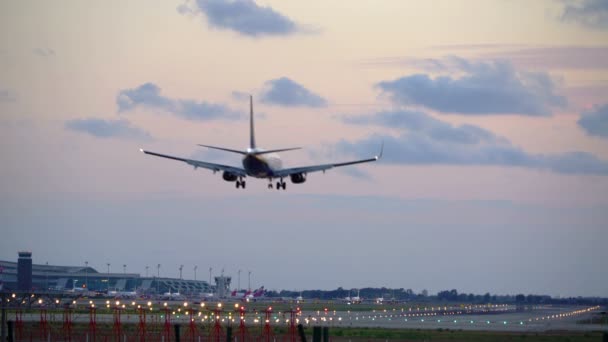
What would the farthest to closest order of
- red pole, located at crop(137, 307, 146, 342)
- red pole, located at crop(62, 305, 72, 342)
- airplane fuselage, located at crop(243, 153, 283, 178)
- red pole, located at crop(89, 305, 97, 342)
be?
airplane fuselage, located at crop(243, 153, 283, 178) → red pole, located at crop(89, 305, 97, 342) → red pole, located at crop(62, 305, 72, 342) → red pole, located at crop(137, 307, 146, 342)

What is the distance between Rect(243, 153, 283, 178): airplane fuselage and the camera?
378 ft

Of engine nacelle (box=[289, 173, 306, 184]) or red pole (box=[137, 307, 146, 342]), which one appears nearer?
red pole (box=[137, 307, 146, 342])

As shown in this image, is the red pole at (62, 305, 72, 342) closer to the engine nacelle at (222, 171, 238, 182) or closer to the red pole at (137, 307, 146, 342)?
the red pole at (137, 307, 146, 342)

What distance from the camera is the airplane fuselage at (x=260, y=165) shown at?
115188 mm

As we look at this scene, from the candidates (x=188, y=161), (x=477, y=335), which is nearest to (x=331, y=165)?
(x=188, y=161)

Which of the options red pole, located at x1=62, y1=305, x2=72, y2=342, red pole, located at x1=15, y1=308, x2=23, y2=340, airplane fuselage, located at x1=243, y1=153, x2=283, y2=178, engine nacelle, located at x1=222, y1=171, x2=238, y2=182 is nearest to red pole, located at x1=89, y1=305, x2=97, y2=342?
red pole, located at x1=62, y1=305, x2=72, y2=342

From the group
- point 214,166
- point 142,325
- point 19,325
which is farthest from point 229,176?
point 19,325

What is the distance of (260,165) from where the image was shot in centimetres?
11562

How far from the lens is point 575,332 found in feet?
393

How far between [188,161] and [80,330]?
2333cm

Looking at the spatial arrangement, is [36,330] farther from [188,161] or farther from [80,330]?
→ [188,161]

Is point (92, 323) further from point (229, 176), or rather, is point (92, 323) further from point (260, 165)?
point (260, 165)

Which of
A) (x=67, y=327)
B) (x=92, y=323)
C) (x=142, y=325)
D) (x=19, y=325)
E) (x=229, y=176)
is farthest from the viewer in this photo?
(x=229, y=176)

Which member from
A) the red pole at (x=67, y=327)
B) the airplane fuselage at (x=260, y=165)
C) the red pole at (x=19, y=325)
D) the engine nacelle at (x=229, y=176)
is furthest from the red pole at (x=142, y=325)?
the airplane fuselage at (x=260, y=165)
